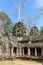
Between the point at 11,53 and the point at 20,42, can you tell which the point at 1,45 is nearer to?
the point at 11,53

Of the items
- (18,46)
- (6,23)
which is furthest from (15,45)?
(6,23)

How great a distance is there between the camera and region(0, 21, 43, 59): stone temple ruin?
22566mm

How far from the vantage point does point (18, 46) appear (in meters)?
24.3

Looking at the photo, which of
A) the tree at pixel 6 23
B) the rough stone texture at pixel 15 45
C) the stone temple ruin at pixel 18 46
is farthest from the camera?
the tree at pixel 6 23

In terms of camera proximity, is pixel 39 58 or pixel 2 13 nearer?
pixel 39 58

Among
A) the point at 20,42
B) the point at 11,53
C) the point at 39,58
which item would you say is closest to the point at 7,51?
the point at 11,53

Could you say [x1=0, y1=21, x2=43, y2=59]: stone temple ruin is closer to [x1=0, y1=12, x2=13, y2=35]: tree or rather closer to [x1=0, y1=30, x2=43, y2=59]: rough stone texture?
[x1=0, y1=30, x2=43, y2=59]: rough stone texture

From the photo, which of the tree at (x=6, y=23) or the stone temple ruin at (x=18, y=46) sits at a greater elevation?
the tree at (x=6, y=23)

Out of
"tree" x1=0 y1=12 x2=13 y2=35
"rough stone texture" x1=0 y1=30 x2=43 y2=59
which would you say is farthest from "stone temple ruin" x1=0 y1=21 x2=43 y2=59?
"tree" x1=0 y1=12 x2=13 y2=35

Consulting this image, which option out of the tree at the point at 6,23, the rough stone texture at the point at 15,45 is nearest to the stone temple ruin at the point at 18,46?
the rough stone texture at the point at 15,45

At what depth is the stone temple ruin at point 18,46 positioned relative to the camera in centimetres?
2257

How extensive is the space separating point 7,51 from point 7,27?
14.6m

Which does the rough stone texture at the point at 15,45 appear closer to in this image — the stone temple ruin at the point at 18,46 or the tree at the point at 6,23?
the stone temple ruin at the point at 18,46

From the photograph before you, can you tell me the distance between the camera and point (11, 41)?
80.7ft
